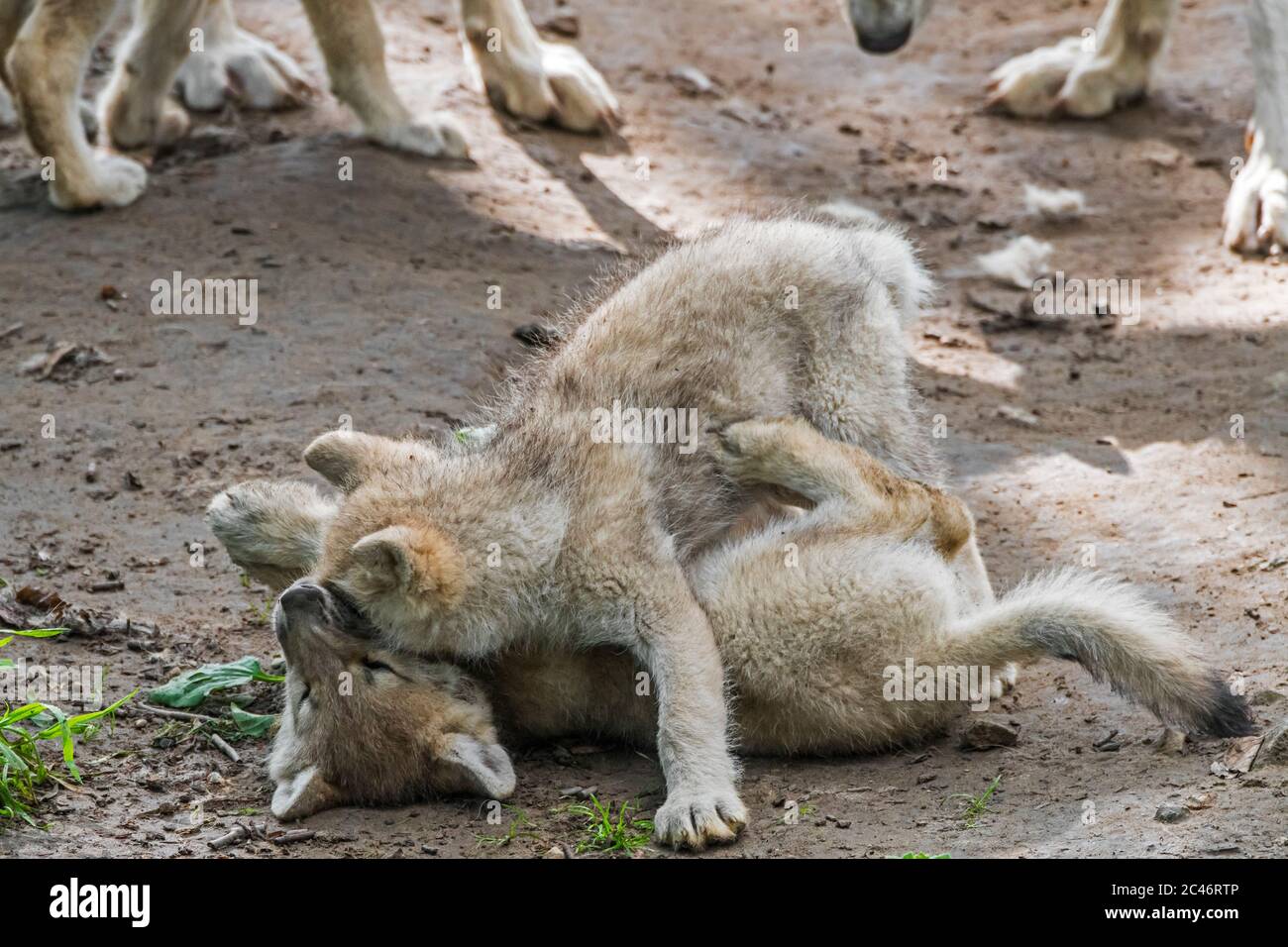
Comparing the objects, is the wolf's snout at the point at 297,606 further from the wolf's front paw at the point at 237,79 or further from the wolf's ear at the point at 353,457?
the wolf's front paw at the point at 237,79

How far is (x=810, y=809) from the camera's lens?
3.93 m

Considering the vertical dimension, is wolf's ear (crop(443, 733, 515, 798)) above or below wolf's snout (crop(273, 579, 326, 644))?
below

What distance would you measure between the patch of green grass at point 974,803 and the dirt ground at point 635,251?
37 millimetres

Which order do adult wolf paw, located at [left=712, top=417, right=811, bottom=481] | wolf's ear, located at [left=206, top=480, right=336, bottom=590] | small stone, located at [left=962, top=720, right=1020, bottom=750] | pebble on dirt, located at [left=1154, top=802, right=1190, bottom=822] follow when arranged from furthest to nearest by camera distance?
wolf's ear, located at [left=206, top=480, right=336, bottom=590] < adult wolf paw, located at [left=712, top=417, right=811, bottom=481] < small stone, located at [left=962, top=720, right=1020, bottom=750] < pebble on dirt, located at [left=1154, top=802, right=1190, bottom=822]

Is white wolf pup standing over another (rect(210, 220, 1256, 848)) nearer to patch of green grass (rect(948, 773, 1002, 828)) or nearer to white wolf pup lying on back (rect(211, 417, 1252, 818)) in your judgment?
white wolf pup lying on back (rect(211, 417, 1252, 818))

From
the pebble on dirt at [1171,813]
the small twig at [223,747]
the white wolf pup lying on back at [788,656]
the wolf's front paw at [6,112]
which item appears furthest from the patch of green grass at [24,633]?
the wolf's front paw at [6,112]

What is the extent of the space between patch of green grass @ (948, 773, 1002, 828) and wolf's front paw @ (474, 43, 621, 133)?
18.9ft

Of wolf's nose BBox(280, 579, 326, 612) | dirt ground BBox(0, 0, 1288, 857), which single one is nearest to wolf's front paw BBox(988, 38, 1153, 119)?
dirt ground BBox(0, 0, 1288, 857)

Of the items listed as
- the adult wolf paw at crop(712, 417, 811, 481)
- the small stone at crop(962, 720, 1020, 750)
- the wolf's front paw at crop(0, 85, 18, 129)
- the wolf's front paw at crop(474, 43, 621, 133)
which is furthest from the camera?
the wolf's front paw at crop(0, 85, 18, 129)

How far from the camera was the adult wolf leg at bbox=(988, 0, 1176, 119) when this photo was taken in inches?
355
